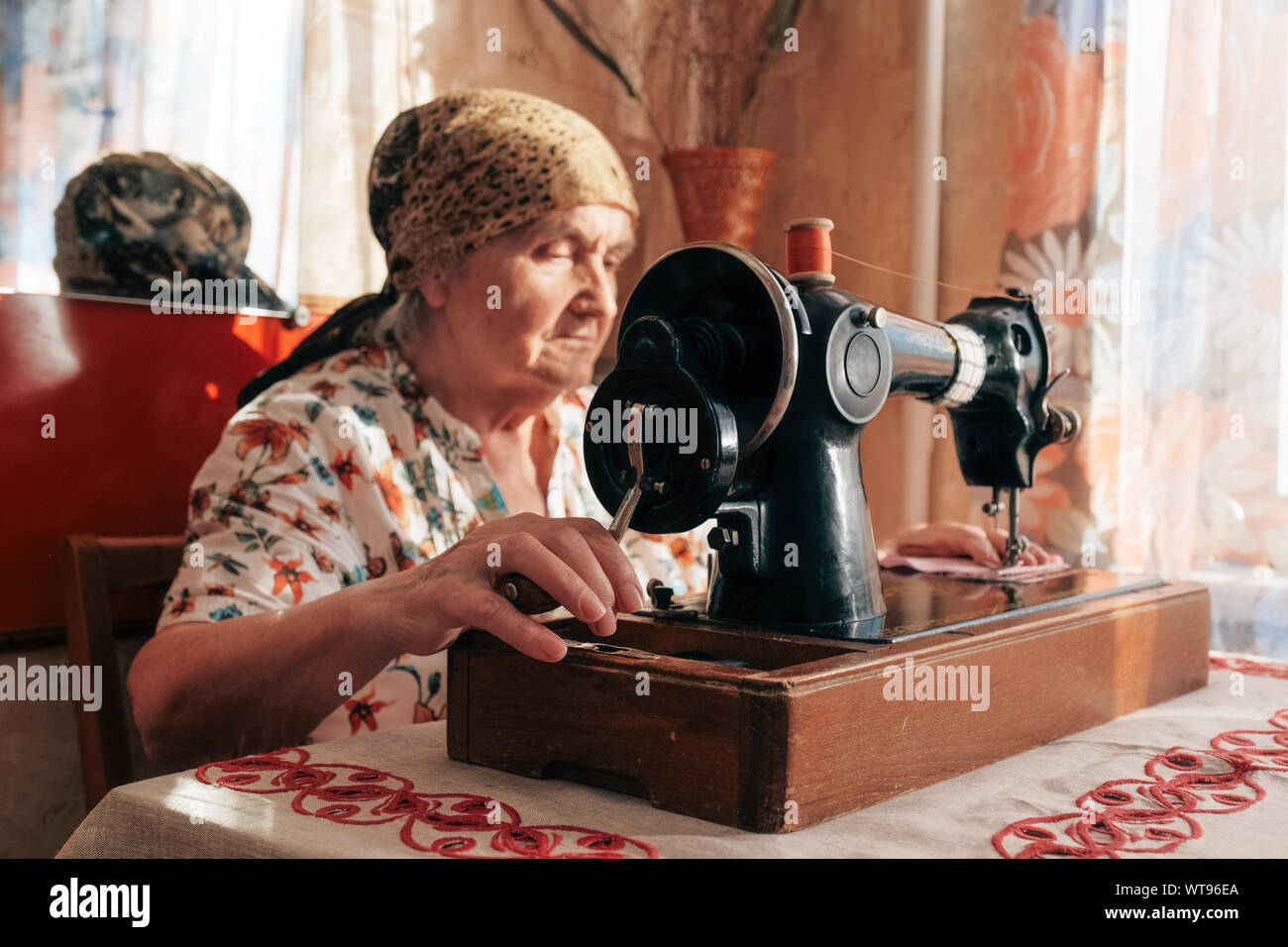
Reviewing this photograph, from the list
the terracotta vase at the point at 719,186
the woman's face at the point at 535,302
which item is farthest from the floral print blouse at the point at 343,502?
the terracotta vase at the point at 719,186

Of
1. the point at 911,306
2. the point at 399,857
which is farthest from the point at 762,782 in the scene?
the point at 911,306

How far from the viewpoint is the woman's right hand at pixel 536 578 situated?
909 millimetres

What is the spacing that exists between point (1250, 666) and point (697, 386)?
94 cm

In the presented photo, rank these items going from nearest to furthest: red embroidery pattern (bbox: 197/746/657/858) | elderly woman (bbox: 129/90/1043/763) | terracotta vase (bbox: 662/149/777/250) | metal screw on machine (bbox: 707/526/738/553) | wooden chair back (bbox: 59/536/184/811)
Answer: red embroidery pattern (bbox: 197/746/657/858) < metal screw on machine (bbox: 707/526/738/553) < elderly woman (bbox: 129/90/1043/763) < wooden chair back (bbox: 59/536/184/811) < terracotta vase (bbox: 662/149/777/250)

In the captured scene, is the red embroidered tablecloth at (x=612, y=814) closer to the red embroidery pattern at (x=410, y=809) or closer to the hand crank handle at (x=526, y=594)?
A: the red embroidery pattern at (x=410, y=809)

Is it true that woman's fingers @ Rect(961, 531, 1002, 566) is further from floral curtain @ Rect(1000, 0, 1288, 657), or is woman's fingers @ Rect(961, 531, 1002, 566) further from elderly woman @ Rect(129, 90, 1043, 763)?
floral curtain @ Rect(1000, 0, 1288, 657)

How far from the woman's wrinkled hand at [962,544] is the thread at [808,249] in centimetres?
53

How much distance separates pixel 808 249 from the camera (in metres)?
1.09

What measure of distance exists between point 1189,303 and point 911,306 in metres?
0.63

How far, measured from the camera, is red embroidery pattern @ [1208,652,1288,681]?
4.58ft

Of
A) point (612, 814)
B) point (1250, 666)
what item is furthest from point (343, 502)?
point (1250, 666)

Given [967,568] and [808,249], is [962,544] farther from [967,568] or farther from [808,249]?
[808,249]

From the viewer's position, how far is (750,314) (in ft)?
3.18

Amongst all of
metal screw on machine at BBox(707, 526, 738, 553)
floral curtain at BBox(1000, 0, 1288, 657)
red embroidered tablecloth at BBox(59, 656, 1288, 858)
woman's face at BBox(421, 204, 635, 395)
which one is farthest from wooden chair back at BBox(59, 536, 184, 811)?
floral curtain at BBox(1000, 0, 1288, 657)
